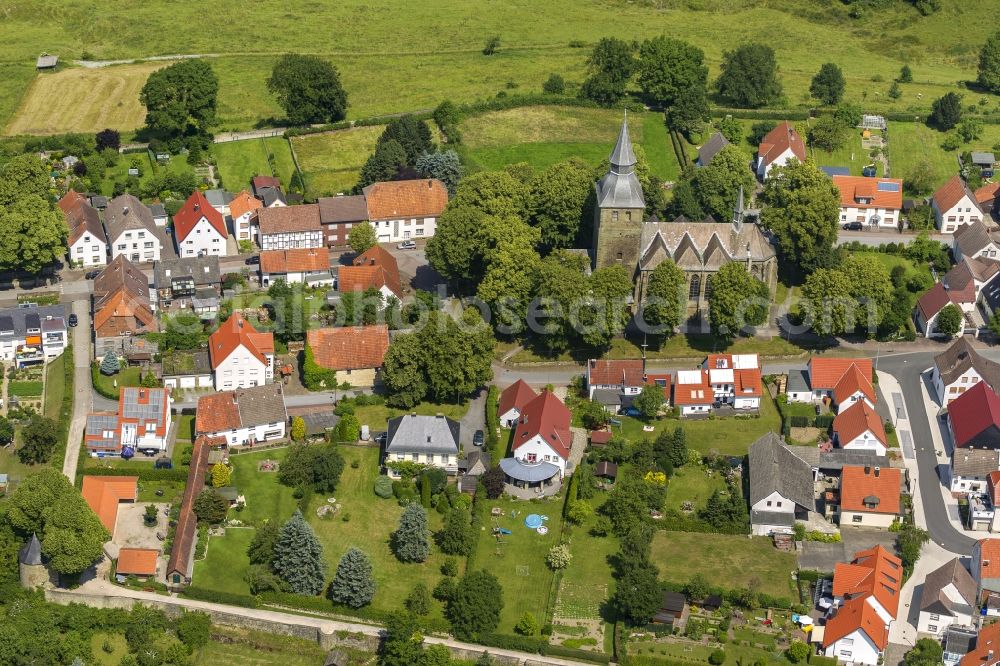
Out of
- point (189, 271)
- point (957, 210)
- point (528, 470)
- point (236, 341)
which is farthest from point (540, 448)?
point (957, 210)

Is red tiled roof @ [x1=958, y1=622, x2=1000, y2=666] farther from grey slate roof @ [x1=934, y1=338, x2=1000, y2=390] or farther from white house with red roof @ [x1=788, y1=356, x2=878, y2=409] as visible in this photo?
grey slate roof @ [x1=934, y1=338, x2=1000, y2=390]

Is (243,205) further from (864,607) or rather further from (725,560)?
(864,607)

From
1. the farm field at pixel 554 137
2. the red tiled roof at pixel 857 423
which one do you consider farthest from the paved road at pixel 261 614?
the farm field at pixel 554 137

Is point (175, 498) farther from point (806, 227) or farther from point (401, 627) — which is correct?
point (806, 227)

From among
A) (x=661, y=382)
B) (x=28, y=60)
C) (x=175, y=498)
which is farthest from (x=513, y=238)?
(x=28, y=60)

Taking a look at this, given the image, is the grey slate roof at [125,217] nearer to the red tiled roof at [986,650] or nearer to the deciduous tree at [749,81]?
the deciduous tree at [749,81]

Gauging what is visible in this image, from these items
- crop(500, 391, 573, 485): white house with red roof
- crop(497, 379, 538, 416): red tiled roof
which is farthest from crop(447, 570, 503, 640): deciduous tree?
crop(497, 379, 538, 416): red tiled roof
